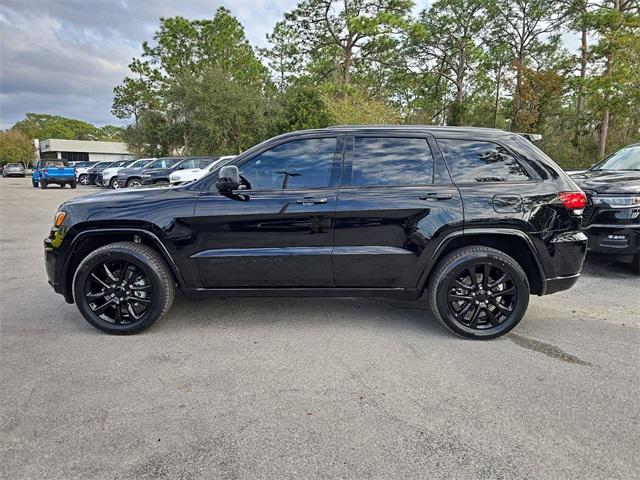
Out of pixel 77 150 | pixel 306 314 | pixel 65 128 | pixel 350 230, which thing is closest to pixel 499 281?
pixel 350 230

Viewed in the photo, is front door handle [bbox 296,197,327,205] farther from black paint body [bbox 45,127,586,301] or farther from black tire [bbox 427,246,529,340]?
black tire [bbox 427,246,529,340]

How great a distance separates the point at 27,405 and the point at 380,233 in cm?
282

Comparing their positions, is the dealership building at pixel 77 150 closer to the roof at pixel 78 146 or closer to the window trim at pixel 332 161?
the roof at pixel 78 146

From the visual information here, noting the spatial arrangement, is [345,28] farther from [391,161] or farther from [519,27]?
[391,161]

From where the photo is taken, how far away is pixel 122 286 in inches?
142

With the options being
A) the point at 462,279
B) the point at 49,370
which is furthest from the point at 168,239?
the point at 462,279

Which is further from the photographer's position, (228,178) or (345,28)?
(345,28)

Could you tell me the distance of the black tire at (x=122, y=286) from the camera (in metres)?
3.54

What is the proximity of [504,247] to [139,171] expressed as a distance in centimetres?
2155

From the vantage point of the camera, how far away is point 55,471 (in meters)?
2.03

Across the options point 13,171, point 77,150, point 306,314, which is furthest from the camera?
point 77,150

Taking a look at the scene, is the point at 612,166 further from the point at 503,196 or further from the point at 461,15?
the point at 461,15

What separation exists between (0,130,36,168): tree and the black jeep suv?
77.6 metres

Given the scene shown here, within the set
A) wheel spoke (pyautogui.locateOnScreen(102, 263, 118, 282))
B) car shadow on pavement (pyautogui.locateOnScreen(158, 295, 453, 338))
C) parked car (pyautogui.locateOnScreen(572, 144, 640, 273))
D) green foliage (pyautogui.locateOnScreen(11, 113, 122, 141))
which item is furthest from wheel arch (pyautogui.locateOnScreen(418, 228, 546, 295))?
green foliage (pyautogui.locateOnScreen(11, 113, 122, 141))
